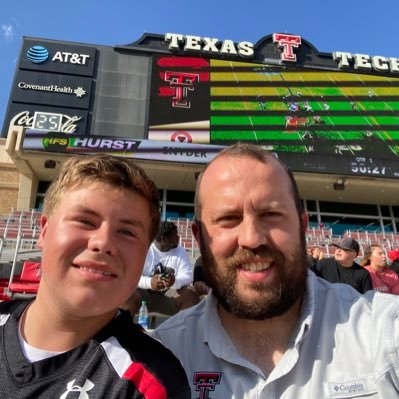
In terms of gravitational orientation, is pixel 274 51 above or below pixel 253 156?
above

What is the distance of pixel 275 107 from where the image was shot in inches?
714

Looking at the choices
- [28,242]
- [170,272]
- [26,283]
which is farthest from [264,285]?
[28,242]

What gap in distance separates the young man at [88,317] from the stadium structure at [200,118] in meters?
13.2

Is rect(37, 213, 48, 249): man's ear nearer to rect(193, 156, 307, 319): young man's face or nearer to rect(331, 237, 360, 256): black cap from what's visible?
rect(193, 156, 307, 319): young man's face

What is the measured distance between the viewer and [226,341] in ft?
4.18

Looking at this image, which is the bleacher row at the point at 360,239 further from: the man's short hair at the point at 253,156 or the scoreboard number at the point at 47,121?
the scoreboard number at the point at 47,121

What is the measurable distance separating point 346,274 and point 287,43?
67.0ft

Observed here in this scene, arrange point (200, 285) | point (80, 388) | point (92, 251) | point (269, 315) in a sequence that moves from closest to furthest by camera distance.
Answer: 1. point (80, 388)
2. point (92, 251)
3. point (269, 315)
4. point (200, 285)

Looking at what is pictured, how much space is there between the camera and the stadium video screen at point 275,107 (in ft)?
54.7

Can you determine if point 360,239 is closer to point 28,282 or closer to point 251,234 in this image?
point 28,282

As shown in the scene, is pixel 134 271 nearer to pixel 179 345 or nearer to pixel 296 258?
pixel 179 345

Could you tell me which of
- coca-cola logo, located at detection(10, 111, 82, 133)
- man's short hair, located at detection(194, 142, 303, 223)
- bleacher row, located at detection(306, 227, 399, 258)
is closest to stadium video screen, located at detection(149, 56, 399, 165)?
coca-cola logo, located at detection(10, 111, 82, 133)

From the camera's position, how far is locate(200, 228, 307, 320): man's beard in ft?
4.19

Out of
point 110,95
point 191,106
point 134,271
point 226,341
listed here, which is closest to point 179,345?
point 226,341
